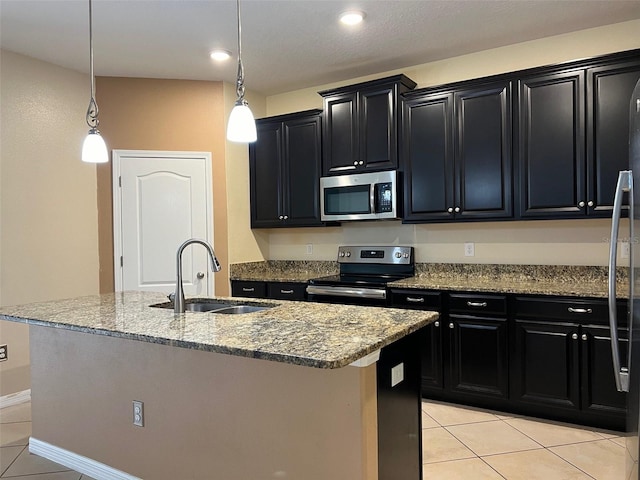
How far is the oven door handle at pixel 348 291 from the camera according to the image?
3574 millimetres

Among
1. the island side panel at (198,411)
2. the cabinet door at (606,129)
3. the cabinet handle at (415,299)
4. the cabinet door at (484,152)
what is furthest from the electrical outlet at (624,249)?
the island side panel at (198,411)

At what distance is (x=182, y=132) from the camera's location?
4289mm

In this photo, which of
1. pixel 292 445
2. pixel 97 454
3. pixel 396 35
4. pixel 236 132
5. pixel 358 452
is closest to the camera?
pixel 358 452

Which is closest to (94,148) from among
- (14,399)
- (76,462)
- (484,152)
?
(76,462)

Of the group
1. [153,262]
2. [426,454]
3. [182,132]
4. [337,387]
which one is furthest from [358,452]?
[182,132]

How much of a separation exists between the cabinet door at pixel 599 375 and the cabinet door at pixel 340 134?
2.14 metres

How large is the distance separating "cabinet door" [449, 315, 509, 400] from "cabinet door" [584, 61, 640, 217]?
1015 millimetres

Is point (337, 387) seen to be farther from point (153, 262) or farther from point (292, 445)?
point (153, 262)

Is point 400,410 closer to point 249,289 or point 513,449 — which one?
point 513,449

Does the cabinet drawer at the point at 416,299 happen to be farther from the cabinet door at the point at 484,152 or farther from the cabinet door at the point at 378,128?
the cabinet door at the point at 378,128

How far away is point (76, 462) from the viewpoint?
2553 mm

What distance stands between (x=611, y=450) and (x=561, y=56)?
8.59 feet

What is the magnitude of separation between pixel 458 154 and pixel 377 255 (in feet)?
3.70

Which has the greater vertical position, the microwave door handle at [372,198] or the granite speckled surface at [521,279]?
the microwave door handle at [372,198]
